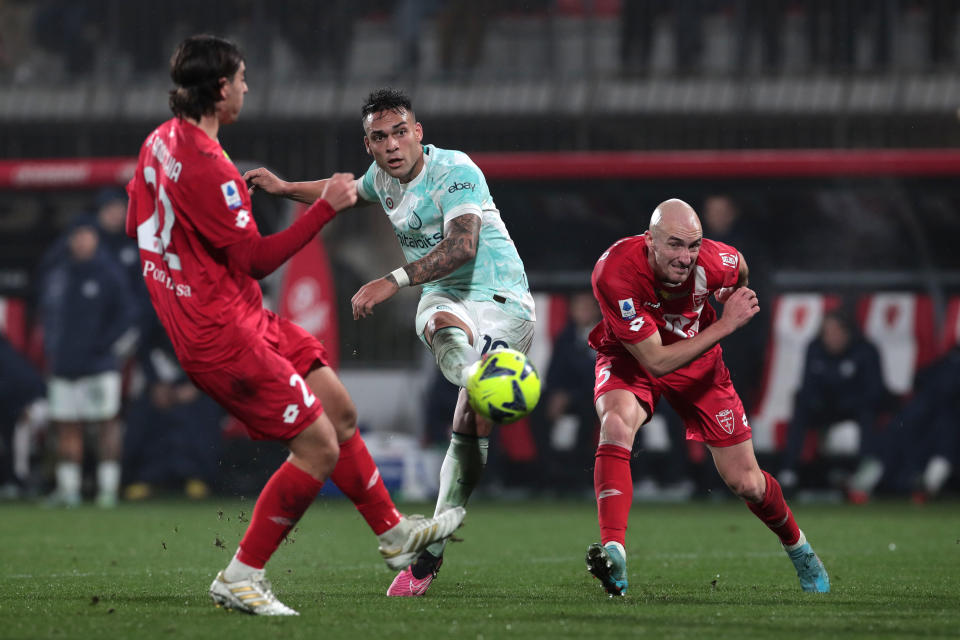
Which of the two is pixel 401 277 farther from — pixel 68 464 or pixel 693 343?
pixel 68 464

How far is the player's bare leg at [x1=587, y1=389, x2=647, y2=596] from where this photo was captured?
6188 millimetres

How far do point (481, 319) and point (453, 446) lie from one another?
659 mm

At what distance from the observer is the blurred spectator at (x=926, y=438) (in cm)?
1343

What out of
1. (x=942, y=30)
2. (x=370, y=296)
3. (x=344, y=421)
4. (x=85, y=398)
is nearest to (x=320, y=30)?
(x=85, y=398)

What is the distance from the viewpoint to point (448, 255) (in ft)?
20.9

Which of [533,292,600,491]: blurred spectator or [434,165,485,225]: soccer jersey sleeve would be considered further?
[533,292,600,491]: blurred spectator

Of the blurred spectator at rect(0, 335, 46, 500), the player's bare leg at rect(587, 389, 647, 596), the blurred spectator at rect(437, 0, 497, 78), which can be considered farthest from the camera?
the blurred spectator at rect(437, 0, 497, 78)

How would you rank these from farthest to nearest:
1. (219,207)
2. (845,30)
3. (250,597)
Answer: (845,30) → (250,597) → (219,207)

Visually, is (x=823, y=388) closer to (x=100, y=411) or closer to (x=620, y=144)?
(x=620, y=144)

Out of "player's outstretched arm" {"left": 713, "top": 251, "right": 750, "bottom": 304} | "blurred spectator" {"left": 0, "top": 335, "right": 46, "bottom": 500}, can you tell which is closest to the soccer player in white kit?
"player's outstretched arm" {"left": 713, "top": 251, "right": 750, "bottom": 304}

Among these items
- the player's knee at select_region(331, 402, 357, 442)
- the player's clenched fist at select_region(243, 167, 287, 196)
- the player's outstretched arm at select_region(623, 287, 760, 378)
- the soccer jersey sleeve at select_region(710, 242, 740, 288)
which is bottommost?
the player's knee at select_region(331, 402, 357, 442)

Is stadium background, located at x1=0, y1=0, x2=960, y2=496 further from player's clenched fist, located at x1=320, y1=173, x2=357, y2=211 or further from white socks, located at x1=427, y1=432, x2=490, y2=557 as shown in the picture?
player's clenched fist, located at x1=320, y1=173, x2=357, y2=211

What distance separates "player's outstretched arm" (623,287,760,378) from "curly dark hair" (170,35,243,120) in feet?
7.38

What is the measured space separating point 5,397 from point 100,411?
4.22 ft
